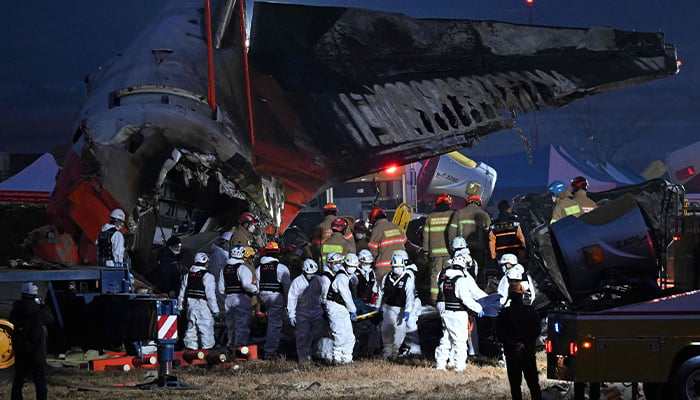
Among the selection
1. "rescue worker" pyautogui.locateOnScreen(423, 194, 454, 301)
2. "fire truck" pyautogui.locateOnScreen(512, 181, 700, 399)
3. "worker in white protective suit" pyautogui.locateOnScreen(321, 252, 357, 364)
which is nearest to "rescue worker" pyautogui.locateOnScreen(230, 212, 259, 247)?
"worker in white protective suit" pyautogui.locateOnScreen(321, 252, 357, 364)

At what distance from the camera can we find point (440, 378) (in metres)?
12.8

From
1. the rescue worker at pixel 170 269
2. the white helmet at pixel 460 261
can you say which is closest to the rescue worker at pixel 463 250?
the white helmet at pixel 460 261

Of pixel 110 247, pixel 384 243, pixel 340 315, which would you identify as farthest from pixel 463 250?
pixel 110 247

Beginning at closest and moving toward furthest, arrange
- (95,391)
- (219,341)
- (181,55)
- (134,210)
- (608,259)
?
(608,259) → (95,391) → (134,210) → (219,341) → (181,55)

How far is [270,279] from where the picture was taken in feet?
54.4

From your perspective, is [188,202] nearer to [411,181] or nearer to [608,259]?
[608,259]

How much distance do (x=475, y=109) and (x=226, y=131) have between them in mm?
5093

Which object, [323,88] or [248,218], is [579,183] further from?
[248,218]

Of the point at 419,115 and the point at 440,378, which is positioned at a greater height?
the point at 419,115

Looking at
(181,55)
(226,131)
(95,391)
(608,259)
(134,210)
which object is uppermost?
(181,55)

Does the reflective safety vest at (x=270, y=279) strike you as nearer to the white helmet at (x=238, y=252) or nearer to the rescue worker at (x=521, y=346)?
the white helmet at (x=238, y=252)

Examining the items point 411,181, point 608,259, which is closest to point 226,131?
point 608,259

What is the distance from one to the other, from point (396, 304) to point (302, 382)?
2849 mm

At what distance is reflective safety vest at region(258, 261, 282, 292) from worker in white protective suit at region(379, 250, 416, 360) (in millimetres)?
2166
